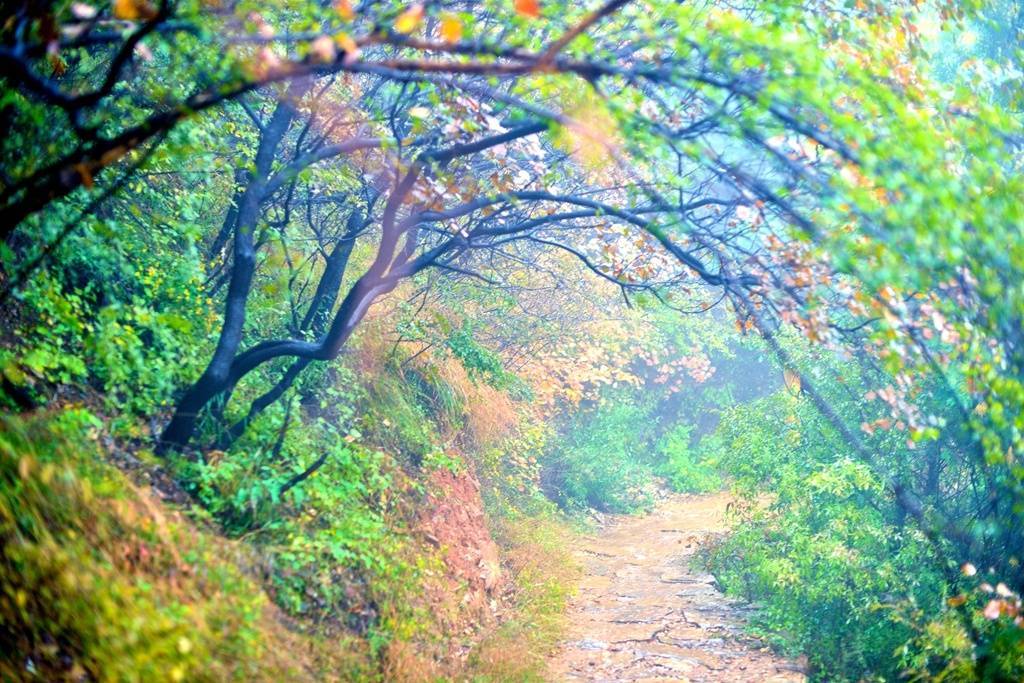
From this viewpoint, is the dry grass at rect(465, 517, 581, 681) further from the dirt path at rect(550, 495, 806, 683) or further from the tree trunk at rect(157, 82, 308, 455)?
the tree trunk at rect(157, 82, 308, 455)

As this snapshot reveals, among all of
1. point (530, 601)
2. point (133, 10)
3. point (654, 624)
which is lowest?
point (654, 624)

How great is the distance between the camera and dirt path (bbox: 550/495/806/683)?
25.8ft

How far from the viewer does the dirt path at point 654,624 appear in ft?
25.8

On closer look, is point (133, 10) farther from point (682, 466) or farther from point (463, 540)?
point (682, 466)

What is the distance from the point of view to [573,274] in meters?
14.5

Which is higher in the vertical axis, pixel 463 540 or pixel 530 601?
pixel 463 540

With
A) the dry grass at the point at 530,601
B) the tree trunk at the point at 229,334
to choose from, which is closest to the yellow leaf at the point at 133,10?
the tree trunk at the point at 229,334

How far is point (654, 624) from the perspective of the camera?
31.2ft

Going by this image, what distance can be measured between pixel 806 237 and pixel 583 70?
1.72 metres

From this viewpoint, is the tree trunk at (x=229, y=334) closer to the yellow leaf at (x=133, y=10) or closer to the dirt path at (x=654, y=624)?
the yellow leaf at (x=133, y=10)

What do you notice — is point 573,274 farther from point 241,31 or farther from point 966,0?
point 241,31

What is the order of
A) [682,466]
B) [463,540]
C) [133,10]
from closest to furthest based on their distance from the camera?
[133,10]
[463,540]
[682,466]

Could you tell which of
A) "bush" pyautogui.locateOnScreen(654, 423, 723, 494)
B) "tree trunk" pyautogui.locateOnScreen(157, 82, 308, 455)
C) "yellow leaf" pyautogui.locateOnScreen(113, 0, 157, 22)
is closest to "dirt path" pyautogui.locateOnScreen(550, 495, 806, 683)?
"tree trunk" pyautogui.locateOnScreen(157, 82, 308, 455)

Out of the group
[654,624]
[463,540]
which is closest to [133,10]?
[463,540]
